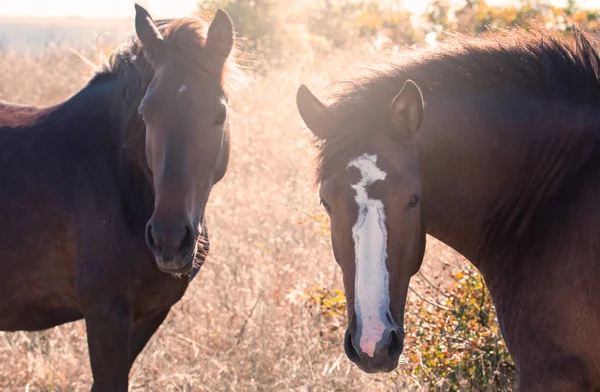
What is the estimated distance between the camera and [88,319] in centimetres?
390

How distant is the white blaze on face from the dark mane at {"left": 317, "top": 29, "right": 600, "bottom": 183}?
1.01 ft

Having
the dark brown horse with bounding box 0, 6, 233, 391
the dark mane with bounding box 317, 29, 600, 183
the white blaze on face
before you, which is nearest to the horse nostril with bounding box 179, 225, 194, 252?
the dark brown horse with bounding box 0, 6, 233, 391

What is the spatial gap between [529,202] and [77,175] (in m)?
2.24

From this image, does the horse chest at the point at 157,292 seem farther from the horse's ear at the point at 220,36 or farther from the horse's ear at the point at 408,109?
the horse's ear at the point at 408,109

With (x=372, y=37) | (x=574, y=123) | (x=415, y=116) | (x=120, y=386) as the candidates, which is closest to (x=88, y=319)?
(x=120, y=386)

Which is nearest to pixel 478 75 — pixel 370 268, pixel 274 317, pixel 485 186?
pixel 485 186

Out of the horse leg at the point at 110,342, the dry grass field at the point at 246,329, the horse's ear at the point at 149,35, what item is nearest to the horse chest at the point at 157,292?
the horse leg at the point at 110,342

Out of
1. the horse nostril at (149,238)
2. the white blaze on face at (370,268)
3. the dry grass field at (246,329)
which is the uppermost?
the white blaze on face at (370,268)

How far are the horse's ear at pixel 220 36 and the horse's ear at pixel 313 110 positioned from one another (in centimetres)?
74

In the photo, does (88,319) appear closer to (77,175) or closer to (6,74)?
(77,175)

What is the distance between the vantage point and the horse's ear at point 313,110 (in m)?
3.42

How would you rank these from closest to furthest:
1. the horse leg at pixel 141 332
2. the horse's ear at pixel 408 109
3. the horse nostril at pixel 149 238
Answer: the horse's ear at pixel 408 109 < the horse nostril at pixel 149 238 < the horse leg at pixel 141 332

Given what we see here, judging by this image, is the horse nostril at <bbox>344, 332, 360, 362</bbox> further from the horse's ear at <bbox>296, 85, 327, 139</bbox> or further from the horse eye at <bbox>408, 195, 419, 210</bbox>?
the horse's ear at <bbox>296, 85, 327, 139</bbox>

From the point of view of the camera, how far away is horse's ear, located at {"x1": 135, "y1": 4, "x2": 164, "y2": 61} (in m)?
3.91
